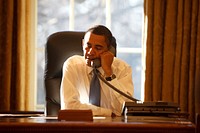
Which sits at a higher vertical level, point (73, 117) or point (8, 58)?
point (8, 58)

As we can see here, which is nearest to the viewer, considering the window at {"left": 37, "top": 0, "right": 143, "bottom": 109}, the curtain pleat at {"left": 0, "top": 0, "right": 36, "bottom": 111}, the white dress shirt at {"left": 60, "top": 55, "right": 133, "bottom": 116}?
the white dress shirt at {"left": 60, "top": 55, "right": 133, "bottom": 116}

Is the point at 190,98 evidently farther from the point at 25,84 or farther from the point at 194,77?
the point at 25,84

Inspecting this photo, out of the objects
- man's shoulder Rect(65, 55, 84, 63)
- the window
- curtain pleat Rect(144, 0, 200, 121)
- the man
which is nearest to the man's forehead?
the man

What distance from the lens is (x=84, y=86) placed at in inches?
101

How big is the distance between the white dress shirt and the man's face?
0.10 metres

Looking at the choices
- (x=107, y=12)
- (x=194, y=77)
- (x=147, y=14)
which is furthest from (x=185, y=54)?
(x=107, y=12)

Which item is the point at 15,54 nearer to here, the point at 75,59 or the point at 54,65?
the point at 54,65

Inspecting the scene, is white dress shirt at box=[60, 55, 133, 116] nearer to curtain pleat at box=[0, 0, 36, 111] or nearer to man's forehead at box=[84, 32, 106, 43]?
man's forehead at box=[84, 32, 106, 43]

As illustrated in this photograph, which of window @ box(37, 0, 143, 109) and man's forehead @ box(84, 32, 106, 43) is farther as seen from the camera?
window @ box(37, 0, 143, 109)

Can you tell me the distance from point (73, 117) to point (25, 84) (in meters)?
1.88

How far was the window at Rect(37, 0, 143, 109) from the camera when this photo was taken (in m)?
3.52

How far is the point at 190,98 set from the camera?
325cm

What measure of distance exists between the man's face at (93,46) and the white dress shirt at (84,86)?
0.10 metres

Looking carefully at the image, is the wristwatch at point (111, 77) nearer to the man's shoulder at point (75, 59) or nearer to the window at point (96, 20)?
the man's shoulder at point (75, 59)
